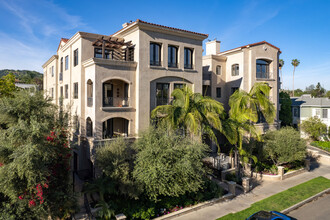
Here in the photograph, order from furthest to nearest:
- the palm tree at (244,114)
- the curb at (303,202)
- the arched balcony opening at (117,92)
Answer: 1. the palm tree at (244,114)
2. the arched balcony opening at (117,92)
3. the curb at (303,202)

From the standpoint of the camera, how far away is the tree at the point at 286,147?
21.9m

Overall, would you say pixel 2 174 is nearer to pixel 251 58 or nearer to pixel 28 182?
pixel 28 182

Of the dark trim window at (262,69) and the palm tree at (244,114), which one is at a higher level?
the dark trim window at (262,69)

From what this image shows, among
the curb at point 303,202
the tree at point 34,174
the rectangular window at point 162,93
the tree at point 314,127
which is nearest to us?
the tree at point 34,174

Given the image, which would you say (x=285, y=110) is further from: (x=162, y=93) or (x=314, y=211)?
(x=162, y=93)

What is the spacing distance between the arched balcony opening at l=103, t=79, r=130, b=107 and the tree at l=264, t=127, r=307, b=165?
586 inches

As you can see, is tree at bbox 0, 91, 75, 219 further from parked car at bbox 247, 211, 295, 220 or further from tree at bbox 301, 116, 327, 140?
tree at bbox 301, 116, 327, 140

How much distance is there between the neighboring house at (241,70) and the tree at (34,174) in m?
17.6

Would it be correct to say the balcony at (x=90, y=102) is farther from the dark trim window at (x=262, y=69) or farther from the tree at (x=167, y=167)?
the dark trim window at (x=262, y=69)

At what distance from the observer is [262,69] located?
28141 millimetres

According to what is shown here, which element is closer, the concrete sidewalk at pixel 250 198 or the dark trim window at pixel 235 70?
the concrete sidewalk at pixel 250 198

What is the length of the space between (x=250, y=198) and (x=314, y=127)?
77.9 feet

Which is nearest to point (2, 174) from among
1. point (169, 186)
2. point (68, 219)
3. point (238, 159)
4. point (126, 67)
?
point (68, 219)

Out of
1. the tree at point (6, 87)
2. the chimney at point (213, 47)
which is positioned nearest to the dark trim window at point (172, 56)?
the chimney at point (213, 47)
